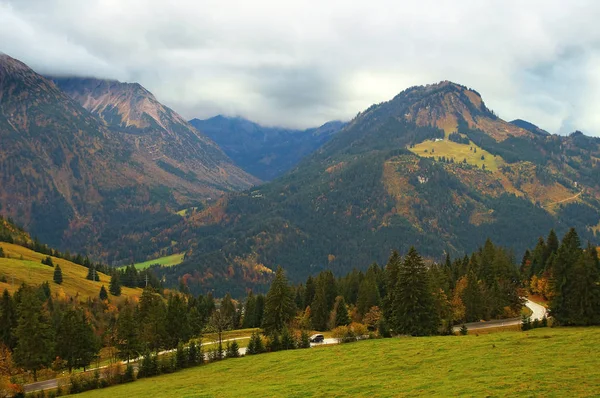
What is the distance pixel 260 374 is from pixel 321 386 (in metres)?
16.4

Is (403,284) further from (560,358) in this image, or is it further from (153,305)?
(153,305)

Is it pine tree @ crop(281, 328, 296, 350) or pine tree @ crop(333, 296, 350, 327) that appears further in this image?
pine tree @ crop(333, 296, 350, 327)

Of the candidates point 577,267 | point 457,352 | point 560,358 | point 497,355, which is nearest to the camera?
point 560,358

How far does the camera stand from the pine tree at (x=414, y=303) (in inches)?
3391

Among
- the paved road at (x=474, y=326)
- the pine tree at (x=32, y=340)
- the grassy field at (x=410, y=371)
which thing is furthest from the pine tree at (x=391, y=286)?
the pine tree at (x=32, y=340)

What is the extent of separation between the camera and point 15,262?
189625 mm

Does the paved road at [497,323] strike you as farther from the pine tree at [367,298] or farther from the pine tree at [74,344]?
the pine tree at [74,344]

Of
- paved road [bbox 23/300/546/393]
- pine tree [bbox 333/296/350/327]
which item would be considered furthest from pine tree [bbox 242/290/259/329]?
pine tree [bbox 333/296/350/327]

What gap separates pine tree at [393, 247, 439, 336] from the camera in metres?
86.1

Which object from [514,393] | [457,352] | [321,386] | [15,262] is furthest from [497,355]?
[15,262]

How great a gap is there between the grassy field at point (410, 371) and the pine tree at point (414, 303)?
39.6ft

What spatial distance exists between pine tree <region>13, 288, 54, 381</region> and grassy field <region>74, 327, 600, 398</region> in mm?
25905

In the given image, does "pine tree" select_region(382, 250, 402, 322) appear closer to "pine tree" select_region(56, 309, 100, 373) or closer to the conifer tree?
the conifer tree

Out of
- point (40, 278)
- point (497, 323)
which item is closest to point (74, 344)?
point (497, 323)
